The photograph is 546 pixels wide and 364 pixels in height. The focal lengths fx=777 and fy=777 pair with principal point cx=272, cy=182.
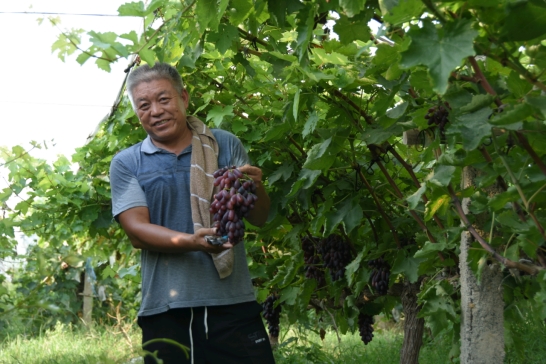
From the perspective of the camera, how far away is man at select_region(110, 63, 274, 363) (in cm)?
278

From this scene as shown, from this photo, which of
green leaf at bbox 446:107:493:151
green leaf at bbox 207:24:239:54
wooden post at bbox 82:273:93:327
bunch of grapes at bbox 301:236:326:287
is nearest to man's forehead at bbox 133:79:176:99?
green leaf at bbox 207:24:239:54

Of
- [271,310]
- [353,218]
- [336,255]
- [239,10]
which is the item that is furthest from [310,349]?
[239,10]

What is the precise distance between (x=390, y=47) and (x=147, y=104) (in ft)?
3.91

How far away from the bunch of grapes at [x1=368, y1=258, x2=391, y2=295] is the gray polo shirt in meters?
0.69

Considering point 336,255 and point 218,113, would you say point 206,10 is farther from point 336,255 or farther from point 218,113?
point 336,255

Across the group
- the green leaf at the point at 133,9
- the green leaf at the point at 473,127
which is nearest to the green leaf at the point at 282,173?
the green leaf at the point at 133,9

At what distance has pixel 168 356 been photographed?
9.23ft

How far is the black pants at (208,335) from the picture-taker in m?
2.81

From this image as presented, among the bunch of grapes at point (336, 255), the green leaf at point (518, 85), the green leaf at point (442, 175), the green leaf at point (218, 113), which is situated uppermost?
the green leaf at point (218, 113)

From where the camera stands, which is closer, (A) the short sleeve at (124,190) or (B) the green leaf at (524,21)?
(B) the green leaf at (524,21)

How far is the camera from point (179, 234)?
2.66 metres

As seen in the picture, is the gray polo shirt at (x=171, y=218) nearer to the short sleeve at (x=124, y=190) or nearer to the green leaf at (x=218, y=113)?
the short sleeve at (x=124, y=190)

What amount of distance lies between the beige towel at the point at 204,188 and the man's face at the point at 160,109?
93mm

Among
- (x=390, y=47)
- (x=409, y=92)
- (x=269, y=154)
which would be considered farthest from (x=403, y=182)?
(x=390, y=47)
